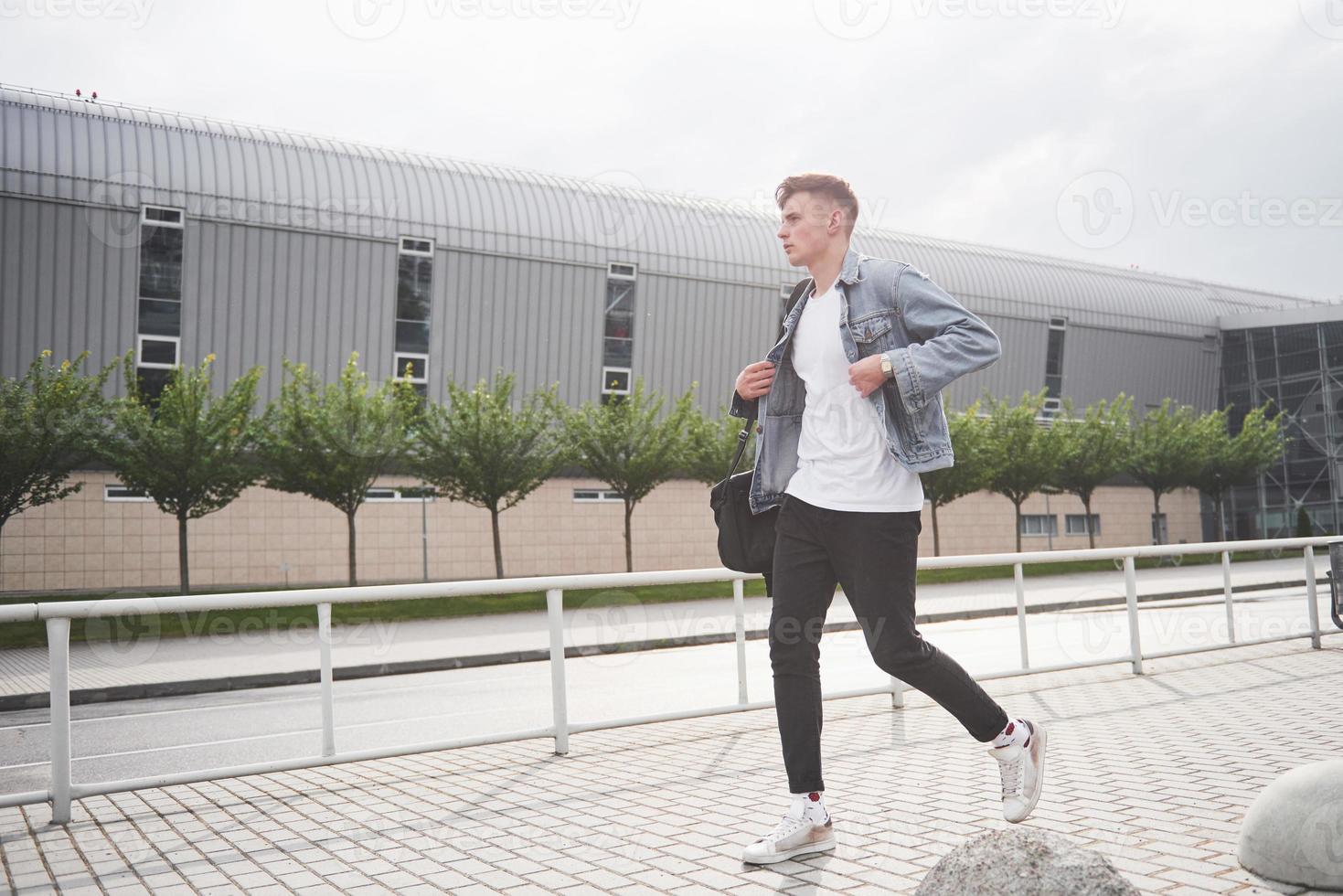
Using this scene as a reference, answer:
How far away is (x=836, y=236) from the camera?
403cm

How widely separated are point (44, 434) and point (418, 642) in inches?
378

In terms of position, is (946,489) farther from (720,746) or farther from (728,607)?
(720,746)

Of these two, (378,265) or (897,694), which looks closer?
(897,694)

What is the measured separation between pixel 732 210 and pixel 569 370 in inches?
349

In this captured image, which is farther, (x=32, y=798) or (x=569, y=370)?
(x=569, y=370)

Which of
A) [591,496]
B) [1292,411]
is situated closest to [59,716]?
[591,496]

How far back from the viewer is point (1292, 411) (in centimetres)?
4803

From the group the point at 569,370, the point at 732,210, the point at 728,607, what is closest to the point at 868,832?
the point at 728,607

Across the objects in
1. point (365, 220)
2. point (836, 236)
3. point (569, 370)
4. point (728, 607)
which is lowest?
point (728, 607)

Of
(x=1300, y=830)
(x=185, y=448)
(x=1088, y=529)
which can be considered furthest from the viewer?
(x=1088, y=529)

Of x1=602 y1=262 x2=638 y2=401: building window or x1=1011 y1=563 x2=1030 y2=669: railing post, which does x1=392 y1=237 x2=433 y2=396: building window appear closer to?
x1=602 y1=262 x2=638 y2=401: building window

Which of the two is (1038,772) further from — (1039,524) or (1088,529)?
(1039,524)

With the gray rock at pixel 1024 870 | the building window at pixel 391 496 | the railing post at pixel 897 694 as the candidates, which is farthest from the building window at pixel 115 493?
the gray rock at pixel 1024 870

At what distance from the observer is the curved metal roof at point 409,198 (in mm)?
28625
